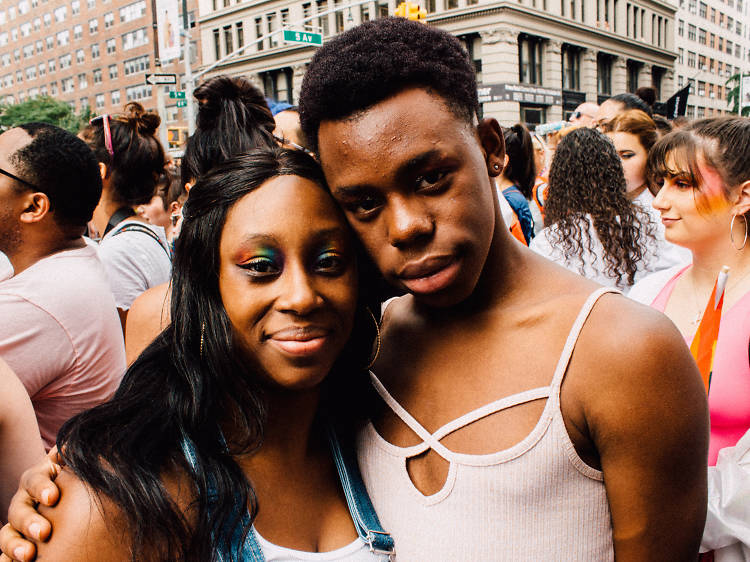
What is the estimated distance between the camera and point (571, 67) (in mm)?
35438

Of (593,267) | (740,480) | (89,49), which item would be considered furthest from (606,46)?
(89,49)

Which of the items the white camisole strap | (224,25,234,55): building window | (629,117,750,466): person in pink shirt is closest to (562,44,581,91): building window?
(224,25,234,55): building window

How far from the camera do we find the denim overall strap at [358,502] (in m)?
1.63

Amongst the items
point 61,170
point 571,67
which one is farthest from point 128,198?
point 571,67

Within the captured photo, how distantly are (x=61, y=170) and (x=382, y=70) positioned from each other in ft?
6.65

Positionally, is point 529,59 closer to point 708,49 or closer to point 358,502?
point 358,502

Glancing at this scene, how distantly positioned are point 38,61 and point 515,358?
283 ft

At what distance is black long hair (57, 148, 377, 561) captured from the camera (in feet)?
4.51

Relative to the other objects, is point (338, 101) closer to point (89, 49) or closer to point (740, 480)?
point (740, 480)

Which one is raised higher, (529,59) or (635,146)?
(529,59)

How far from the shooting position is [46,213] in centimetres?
278

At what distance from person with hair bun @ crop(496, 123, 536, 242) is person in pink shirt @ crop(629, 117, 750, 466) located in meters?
3.02

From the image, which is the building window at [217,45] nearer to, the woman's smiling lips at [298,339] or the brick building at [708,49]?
the brick building at [708,49]

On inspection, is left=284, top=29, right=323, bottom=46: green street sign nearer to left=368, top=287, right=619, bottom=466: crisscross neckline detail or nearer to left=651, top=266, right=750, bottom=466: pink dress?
left=651, top=266, right=750, bottom=466: pink dress
